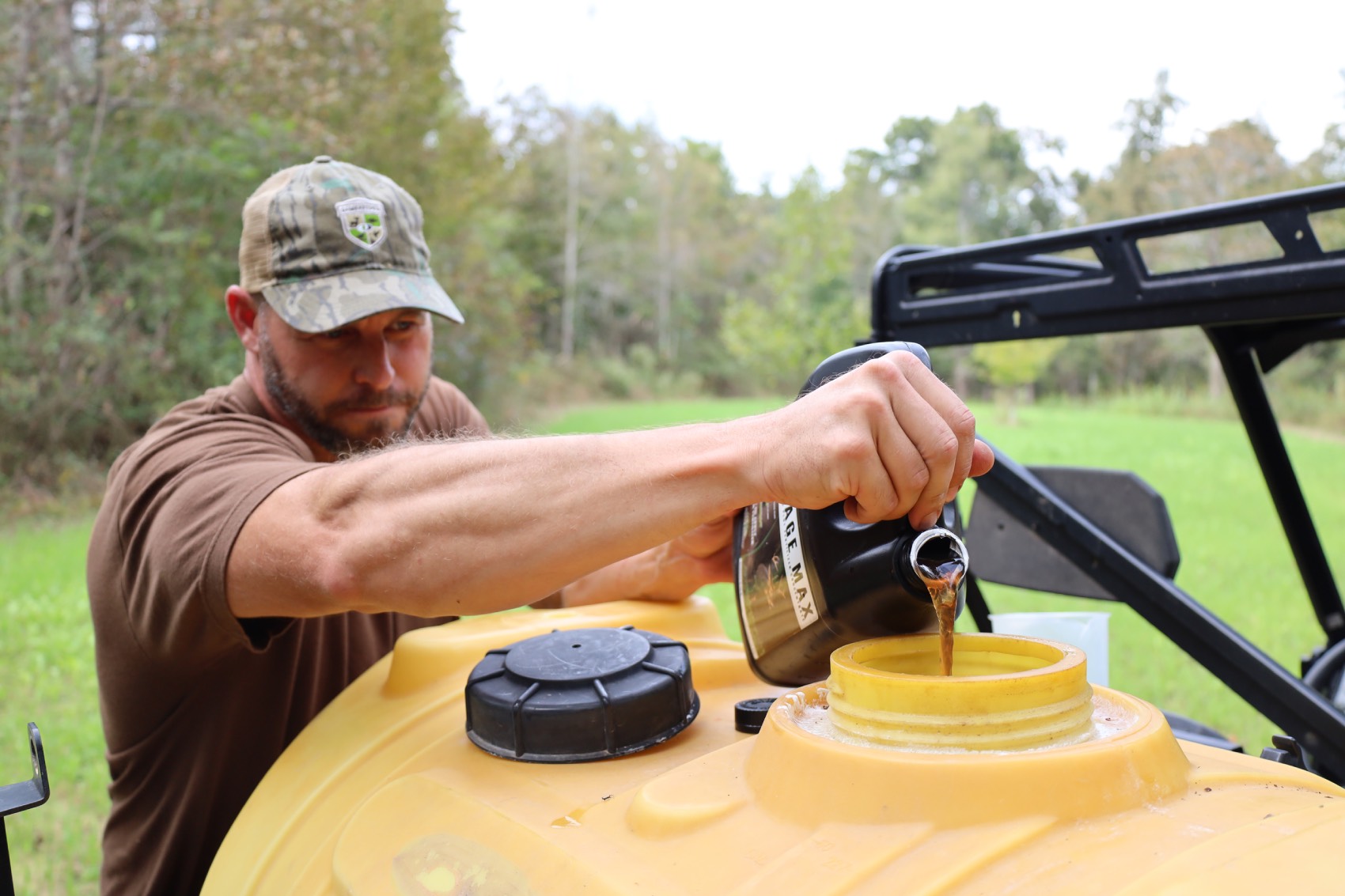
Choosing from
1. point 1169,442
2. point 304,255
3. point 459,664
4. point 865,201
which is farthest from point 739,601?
point 865,201

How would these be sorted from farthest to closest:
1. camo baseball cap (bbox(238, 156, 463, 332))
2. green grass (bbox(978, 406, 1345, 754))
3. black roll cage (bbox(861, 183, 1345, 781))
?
green grass (bbox(978, 406, 1345, 754)) < camo baseball cap (bbox(238, 156, 463, 332)) < black roll cage (bbox(861, 183, 1345, 781))

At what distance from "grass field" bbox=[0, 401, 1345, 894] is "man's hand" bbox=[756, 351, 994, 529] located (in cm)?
109

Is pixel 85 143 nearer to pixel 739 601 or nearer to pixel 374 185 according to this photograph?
pixel 374 185

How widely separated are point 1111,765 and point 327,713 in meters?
1.25

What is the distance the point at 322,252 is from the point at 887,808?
172cm

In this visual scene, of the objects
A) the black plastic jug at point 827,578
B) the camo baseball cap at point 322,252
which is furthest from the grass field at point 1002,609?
the black plastic jug at point 827,578

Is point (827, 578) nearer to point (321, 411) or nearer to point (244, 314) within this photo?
point (321, 411)

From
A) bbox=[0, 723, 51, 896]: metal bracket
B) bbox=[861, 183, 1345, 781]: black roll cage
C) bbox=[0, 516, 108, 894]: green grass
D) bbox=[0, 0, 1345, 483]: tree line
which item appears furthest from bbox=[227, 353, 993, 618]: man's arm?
bbox=[0, 0, 1345, 483]: tree line

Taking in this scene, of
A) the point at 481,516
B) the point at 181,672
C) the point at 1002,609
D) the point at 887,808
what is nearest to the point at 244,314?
the point at 181,672

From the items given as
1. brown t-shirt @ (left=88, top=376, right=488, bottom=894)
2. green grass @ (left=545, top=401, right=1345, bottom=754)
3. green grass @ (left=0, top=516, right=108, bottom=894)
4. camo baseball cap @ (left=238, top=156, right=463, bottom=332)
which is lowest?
green grass @ (left=545, top=401, right=1345, bottom=754)

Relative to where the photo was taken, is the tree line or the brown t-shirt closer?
the brown t-shirt

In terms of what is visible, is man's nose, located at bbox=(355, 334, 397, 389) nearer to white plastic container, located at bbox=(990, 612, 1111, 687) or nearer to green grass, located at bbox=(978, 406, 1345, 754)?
white plastic container, located at bbox=(990, 612, 1111, 687)

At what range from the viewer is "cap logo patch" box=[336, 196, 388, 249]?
222cm

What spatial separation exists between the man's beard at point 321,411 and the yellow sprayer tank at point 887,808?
1053 mm
